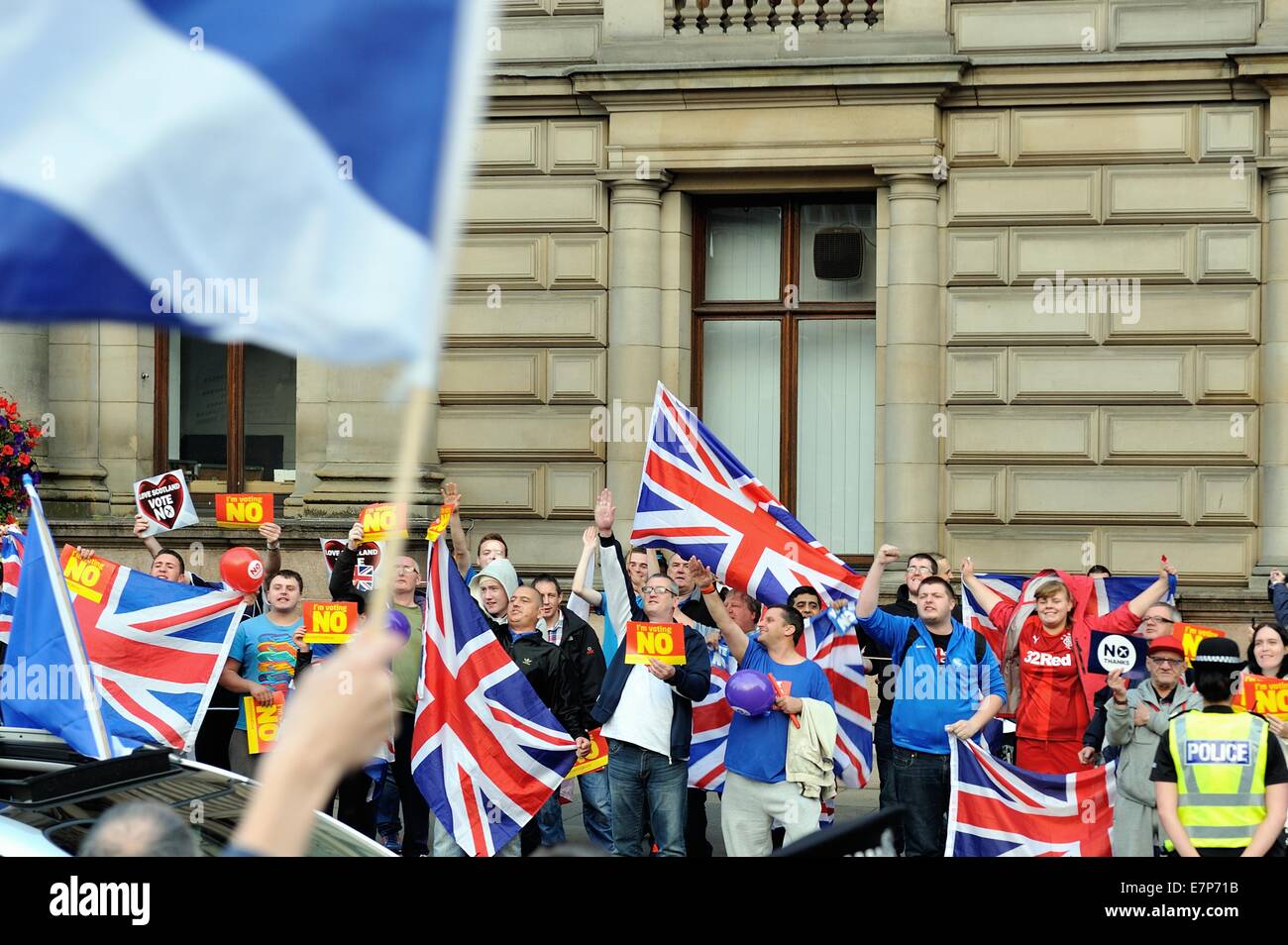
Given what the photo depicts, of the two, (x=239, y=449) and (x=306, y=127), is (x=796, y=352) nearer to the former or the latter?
(x=239, y=449)

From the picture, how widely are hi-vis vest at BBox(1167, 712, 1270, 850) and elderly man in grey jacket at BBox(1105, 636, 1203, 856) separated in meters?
1.32

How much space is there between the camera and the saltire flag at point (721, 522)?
10.9 metres

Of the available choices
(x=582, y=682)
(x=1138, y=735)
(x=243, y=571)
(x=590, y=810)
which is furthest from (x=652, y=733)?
(x=243, y=571)

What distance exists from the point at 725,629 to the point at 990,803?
1789mm

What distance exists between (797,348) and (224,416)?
5.91m

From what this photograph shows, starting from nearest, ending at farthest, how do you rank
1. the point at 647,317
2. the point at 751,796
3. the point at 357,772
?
the point at 751,796 < the point at 357,772 < the point at 647,317

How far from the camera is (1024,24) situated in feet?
51.9

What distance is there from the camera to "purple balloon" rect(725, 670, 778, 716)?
31.0 ft

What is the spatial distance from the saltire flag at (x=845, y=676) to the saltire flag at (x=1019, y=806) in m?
1.21

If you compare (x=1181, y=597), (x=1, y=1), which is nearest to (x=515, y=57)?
(x=1181, y=597)

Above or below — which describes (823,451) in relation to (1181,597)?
above
